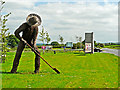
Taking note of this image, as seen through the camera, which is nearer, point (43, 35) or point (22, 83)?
point (22, 83)

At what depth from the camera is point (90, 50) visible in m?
38.5

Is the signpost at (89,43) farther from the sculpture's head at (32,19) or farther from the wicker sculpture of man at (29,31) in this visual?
the sculpture's head at (32,19)

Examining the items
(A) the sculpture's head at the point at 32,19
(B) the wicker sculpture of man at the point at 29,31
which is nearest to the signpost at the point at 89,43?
(B) the wicker sculpture of man at the point at 29,31

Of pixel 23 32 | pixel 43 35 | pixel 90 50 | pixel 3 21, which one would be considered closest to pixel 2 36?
pixel 3 21

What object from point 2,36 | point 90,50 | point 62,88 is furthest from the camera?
point 90,50

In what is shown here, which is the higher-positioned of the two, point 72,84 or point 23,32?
point 23,32

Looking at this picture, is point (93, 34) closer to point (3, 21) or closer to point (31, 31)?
point (3, 21)

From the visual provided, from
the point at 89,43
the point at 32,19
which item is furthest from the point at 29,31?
the point at 89,43

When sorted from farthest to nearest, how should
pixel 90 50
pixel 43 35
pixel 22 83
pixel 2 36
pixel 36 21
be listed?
pixel 43 35, pixel 90 50, pixel 2 36, pixel 36 21, pixel 22 83

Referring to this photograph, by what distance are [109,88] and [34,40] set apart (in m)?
5.31

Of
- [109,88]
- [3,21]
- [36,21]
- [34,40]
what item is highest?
[3,21]

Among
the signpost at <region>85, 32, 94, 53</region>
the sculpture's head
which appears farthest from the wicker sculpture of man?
the signpost at <region>85, 32, 94, 53</region>

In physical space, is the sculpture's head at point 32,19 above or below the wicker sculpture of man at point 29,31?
above

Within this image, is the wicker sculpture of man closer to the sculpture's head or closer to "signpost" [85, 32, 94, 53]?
the sculpture's head
